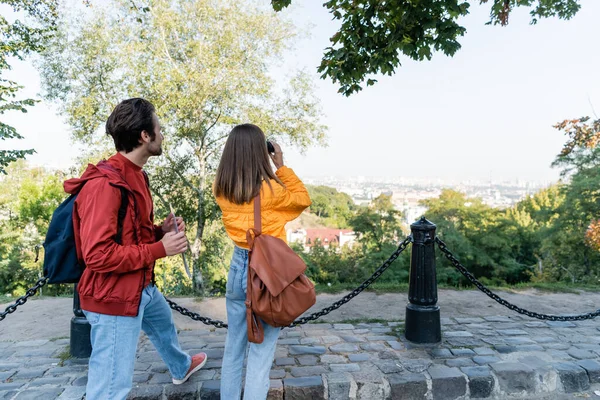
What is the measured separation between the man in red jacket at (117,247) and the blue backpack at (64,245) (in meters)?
0.03

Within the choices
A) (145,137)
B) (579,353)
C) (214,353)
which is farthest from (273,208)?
(579,353)

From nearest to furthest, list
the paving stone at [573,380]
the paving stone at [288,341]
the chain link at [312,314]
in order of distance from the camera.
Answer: the paving stone at [573,380]
the chain link at [312,314]
the paving stone at [288,341]

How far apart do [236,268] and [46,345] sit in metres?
2.93

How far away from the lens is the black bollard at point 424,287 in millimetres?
4070

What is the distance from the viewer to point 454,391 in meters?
3.37

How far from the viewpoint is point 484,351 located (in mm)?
3973

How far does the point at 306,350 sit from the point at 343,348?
1.17 feet

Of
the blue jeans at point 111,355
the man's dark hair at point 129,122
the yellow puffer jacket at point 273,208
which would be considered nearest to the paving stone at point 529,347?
the yellow puffer jacket at point 273,208

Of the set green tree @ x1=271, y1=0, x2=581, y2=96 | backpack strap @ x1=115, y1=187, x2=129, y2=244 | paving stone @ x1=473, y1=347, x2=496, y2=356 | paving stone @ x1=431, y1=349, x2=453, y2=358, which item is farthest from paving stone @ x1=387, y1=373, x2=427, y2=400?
green tree @ x1=271, y1=0, x2=581, y2=96

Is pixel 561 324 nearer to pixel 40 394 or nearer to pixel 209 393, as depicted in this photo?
pixel 209 393

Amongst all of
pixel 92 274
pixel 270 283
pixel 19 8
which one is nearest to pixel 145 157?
pixel 92 274

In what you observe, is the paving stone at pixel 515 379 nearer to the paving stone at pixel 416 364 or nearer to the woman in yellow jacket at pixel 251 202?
the paving stone at pixel 416 364

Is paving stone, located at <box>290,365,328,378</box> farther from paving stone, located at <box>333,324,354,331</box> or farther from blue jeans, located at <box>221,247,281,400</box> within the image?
paving stone, located at <box>333,324,354,331</box>

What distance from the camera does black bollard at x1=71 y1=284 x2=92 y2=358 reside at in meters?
3.76
